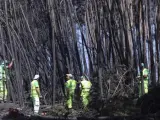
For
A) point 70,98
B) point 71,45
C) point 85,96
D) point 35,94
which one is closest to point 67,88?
point 70,98

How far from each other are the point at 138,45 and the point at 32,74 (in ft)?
15.2

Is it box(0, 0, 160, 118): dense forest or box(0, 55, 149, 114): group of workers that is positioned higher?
box(0, 0, 160, 118): dense forest

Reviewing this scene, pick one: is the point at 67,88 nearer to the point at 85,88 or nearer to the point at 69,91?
the point at 69,91

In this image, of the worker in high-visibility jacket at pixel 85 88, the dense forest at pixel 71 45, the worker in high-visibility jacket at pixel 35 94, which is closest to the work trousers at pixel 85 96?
the worker in high-visibility jacket at pixel 85 88

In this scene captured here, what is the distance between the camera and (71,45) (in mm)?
16562

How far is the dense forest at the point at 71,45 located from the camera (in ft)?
48.1

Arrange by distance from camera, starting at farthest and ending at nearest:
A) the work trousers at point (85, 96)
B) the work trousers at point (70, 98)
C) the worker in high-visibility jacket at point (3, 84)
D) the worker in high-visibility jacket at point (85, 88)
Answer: the worker in high-visibility jacket at point (3, 84) → the worker in high-visibility jacket at point (85, 88) → the work trousers at point (85, 96) → the work trousers at point (70, 98)

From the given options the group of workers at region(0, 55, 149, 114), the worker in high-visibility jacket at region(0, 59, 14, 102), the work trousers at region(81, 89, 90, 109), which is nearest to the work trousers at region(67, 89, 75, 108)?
the group of workers at region(0, 55, 149, 114)

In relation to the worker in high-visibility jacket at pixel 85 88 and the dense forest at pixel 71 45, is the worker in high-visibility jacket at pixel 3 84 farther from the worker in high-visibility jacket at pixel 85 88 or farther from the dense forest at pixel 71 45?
the worker in high-visibility jacket at pixel 85 88

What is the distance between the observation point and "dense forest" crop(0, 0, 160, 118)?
14.6m

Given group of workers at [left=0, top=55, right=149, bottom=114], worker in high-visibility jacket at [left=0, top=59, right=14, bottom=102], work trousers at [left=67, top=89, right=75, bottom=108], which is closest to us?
work trousers at [left=67, top=89, right=75, bottom=108]

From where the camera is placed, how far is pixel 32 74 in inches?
659

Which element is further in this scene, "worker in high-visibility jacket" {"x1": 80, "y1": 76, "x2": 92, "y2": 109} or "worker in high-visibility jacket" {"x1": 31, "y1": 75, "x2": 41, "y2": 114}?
"worker in high-visibility jacket" {"x1": 80, "y1": 76, "x2": 92, "y2": 109}

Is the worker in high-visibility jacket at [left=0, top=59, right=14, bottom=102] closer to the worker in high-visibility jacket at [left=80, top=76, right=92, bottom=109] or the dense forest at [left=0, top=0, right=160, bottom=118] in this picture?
the dense forest at [left=0, top=0, right=160, bottom=118]
